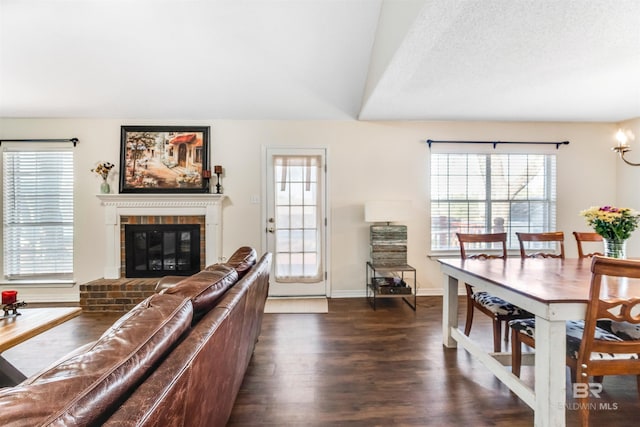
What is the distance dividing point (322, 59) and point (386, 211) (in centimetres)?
186

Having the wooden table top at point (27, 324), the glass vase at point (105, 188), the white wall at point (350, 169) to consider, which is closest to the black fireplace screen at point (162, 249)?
the white wall at point (350, 169)

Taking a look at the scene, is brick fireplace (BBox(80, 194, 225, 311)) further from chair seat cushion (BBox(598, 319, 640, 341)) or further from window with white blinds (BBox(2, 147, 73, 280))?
chair seat cushion (BBox(598, 319, 640, 341))

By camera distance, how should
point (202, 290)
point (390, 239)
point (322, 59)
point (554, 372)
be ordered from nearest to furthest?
point (202, 290) < point (554, 372) < point (322, 59) < point (390, 239)

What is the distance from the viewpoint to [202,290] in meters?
1.38

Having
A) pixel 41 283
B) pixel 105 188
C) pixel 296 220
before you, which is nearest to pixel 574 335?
pixel 296 220

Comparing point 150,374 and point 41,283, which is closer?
point 150,374

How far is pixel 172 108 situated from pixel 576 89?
4.56 m

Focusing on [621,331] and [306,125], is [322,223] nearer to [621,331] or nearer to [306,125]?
[306,125]

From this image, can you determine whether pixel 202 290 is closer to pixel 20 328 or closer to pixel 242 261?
pixel 242 261

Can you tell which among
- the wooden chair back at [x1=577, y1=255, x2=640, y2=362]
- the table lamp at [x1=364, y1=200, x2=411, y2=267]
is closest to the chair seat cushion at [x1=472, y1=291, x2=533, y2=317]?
the wooden chair back at [x1=577, y1=255, x2=640, y2=362]

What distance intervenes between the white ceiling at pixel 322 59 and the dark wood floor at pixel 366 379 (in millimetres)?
2374

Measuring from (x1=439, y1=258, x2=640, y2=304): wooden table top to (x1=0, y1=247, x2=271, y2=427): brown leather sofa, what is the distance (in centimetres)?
156

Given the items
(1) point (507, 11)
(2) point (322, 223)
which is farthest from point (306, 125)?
(1) point (507, 11)

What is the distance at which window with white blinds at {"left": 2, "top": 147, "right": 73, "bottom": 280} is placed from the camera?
3928 millimetres
